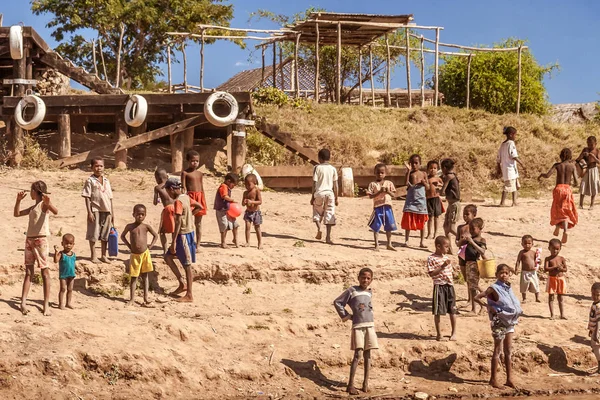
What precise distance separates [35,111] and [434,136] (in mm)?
9940

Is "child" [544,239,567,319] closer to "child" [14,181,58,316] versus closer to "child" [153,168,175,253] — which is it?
"child" [153,168,175,253]

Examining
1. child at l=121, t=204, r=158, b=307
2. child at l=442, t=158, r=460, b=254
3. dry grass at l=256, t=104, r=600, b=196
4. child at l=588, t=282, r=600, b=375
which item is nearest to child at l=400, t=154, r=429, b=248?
child at l=442, t=158, r=460, b=254

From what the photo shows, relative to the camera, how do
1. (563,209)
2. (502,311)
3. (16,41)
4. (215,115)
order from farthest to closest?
(16,41) → (215,115) → (563,209) → (502,311)

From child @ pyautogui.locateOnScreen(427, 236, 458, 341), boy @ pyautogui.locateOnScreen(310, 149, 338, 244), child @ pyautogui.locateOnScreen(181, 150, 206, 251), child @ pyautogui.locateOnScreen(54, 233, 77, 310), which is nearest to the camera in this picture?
child @ pyautogui.locateOnScreen(54, 233, 77, 310)

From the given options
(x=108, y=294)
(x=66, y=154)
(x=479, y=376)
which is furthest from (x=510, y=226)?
(x=66, y=154)

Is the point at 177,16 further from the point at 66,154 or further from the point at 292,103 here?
the point at 66,154

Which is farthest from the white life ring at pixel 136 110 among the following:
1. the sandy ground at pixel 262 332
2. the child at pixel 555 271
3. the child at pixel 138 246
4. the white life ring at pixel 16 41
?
the child at pixel 555 271

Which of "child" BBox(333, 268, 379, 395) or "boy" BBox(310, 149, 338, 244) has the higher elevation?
"boy" BBox(310, 149, 338, 244)

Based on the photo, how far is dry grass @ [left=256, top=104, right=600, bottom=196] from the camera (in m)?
22.7

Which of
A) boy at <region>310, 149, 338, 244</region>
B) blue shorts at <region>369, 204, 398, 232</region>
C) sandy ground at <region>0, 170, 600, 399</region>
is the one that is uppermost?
boy at <region>310, 149, 338, 244</region>

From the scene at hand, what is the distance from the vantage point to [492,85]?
30.8m

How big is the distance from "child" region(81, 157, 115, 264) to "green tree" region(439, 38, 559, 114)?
19610mm

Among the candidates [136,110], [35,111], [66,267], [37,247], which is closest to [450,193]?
[66,267]

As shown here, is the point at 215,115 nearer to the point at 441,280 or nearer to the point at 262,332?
the point at 262,332
